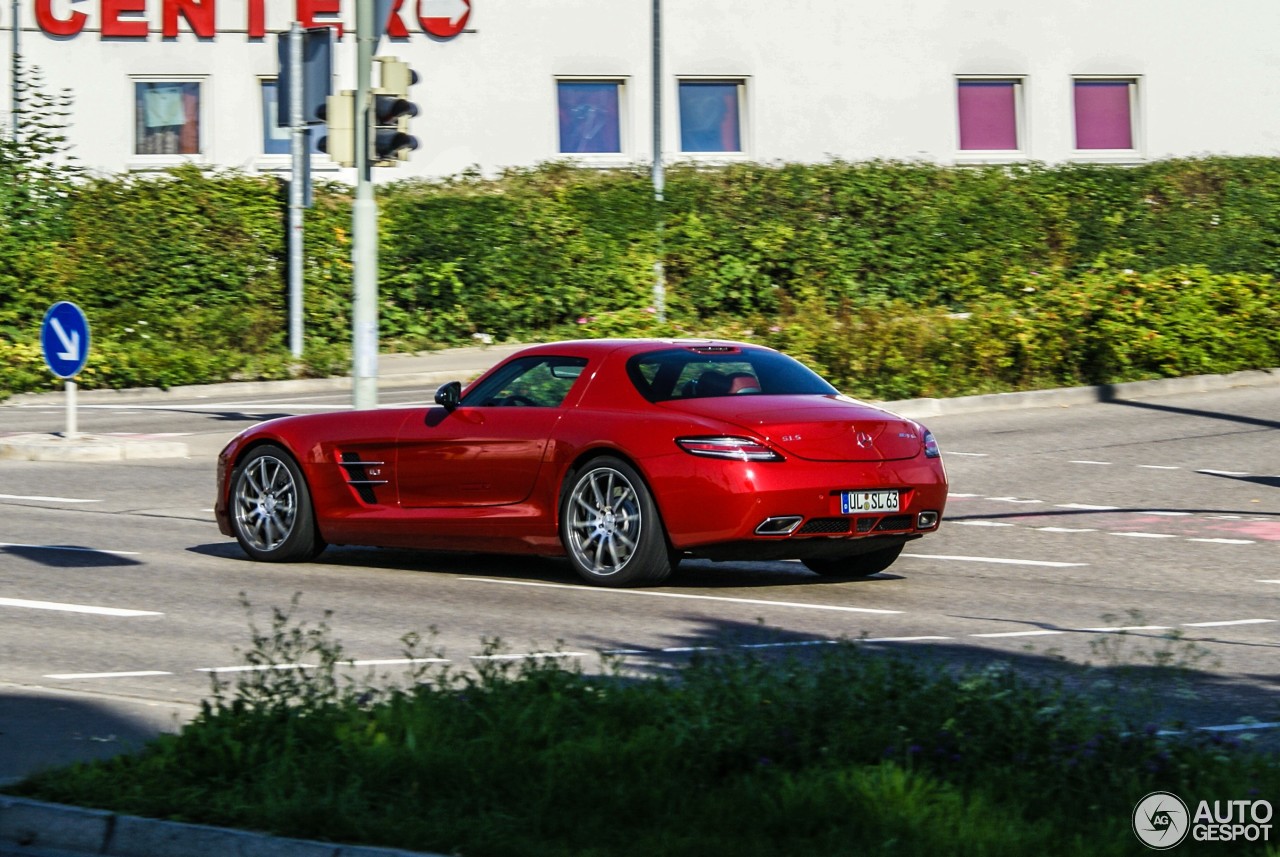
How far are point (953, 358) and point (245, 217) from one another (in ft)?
39.5

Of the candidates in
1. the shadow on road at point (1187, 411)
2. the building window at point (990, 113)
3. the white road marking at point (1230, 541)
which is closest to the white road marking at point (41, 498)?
the white road marking at point (1230, 541)

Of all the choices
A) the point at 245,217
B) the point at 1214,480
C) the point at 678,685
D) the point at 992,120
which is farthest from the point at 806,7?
the point at 678,685

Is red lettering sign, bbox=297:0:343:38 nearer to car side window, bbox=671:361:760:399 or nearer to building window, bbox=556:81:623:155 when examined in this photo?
building window, bbox=556:81:623:155

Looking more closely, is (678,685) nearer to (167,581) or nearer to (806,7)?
(167,581)

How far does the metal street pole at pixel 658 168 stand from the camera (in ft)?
98.2

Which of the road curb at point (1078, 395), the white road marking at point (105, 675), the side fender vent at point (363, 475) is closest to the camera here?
the white road marking at point (105, 675)

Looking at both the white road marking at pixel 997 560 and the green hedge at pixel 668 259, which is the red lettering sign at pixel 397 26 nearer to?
the green hedge at pixel 668 259

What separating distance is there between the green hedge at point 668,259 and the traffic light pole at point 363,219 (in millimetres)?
7903

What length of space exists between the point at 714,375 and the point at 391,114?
251 inches

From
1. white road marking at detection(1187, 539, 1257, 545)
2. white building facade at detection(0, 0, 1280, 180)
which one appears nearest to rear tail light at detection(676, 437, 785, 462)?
white road marking at detection(1187, 539, 1257, 545)

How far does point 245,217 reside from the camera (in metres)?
29.6

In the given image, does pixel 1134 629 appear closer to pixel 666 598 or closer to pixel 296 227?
pixel 666 598

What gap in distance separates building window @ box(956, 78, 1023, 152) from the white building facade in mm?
40

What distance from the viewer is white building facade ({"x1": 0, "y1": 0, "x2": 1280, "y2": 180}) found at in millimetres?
34406
